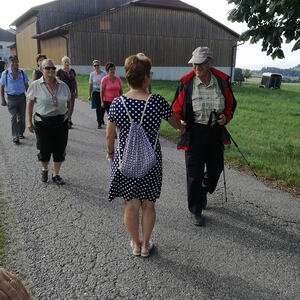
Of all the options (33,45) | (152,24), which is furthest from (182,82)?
(33,45)

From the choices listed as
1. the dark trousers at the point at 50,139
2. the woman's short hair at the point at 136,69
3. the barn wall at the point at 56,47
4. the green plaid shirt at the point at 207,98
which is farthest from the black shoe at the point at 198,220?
the barn wall at the point at 56,47

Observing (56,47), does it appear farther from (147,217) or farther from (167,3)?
(147,217)

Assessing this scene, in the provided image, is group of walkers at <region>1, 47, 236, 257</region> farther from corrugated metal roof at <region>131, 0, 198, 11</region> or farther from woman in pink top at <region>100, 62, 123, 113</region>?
corrugated metal roof at <region>131, 0, 198, 11</region>

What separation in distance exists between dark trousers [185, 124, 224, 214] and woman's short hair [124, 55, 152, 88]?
1.18 metres

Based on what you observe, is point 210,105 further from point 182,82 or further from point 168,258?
point 168,258

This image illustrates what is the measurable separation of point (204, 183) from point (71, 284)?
2.09 m

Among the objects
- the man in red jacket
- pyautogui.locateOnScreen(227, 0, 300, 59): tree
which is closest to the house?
pyautogui.locateOnScreen(227, 0, 300, 59): tree

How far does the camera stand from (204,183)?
13.6ft

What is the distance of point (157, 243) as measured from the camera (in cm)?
345

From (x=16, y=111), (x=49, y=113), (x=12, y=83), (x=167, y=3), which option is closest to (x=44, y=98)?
(x=49, y=113)

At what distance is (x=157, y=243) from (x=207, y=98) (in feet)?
5.61

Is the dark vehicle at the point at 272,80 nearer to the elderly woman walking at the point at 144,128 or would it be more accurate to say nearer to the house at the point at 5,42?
the elderly woman walking at the point at 144,128

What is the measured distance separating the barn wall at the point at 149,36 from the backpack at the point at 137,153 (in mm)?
28700

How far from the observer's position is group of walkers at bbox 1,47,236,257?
2.85m
